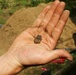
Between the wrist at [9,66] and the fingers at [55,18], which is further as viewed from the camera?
the fingers at [55,18]

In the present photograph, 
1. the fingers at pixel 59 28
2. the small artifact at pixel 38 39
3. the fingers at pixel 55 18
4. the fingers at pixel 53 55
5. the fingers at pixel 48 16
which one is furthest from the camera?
the fingers at pixel 48 16

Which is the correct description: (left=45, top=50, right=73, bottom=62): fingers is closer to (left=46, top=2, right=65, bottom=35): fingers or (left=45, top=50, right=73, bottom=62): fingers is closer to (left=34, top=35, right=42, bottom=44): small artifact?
(left=34, top=35, right=42, bottom=44): small artifact

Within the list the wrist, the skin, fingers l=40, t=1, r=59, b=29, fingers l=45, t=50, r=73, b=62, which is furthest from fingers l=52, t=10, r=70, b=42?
the wrist

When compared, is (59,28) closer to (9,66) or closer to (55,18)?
(55,18)

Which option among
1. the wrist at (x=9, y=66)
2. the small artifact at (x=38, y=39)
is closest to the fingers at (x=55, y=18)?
the small artifact at (x=38, y=39)

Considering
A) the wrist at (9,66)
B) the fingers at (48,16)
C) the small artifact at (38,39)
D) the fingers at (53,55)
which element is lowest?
the wrist at (9,66)

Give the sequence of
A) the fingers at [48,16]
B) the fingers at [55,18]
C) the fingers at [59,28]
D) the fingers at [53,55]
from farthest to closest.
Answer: the fingers at [48,16], the fingers at [55,18], the fingers at [59,28], the fingers at [53,55]

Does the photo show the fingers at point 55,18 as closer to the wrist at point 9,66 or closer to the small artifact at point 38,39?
the small artifact at point 38,39

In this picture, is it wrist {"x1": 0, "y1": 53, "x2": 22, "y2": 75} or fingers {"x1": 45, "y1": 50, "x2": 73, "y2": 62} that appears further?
wrist {"x1": 0, "y1": 53, "x2": 22, "y2": 75}

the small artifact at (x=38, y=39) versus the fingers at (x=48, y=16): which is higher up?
the fingers at (x=48, y=16)
